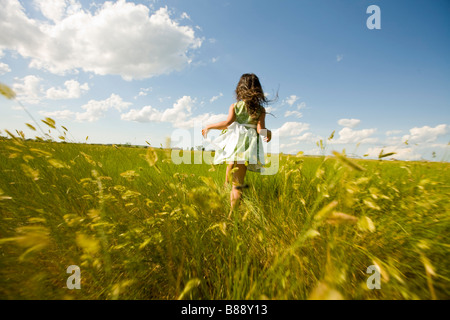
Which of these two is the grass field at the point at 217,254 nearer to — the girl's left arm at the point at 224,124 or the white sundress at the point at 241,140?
the white sundress at the point at 241,140

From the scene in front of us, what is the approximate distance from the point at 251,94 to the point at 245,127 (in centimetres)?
52

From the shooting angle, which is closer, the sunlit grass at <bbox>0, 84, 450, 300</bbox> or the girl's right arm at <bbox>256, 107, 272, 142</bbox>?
the sunlit grass at <bbox>0, 84, 450, 300</bbox>

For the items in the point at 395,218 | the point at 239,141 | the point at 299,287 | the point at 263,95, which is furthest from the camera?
the point at 263,95

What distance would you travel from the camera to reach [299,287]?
994 millimetres

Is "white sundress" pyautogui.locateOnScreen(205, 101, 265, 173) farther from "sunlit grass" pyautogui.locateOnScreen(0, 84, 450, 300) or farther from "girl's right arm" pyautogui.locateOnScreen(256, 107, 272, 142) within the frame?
"sunlit grass" pyautogui.locateOnScreen(0, 84, 450, 300)

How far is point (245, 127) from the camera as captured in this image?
2.81 m

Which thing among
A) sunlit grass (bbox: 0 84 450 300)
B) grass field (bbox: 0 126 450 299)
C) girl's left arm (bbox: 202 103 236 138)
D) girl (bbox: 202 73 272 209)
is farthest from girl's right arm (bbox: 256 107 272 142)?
grass field (bbox: 0 126 450 299)

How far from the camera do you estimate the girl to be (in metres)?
2.65

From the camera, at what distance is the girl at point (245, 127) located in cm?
265

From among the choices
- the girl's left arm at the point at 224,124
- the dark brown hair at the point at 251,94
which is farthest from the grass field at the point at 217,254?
the dark brown hair at the point at 251,94
